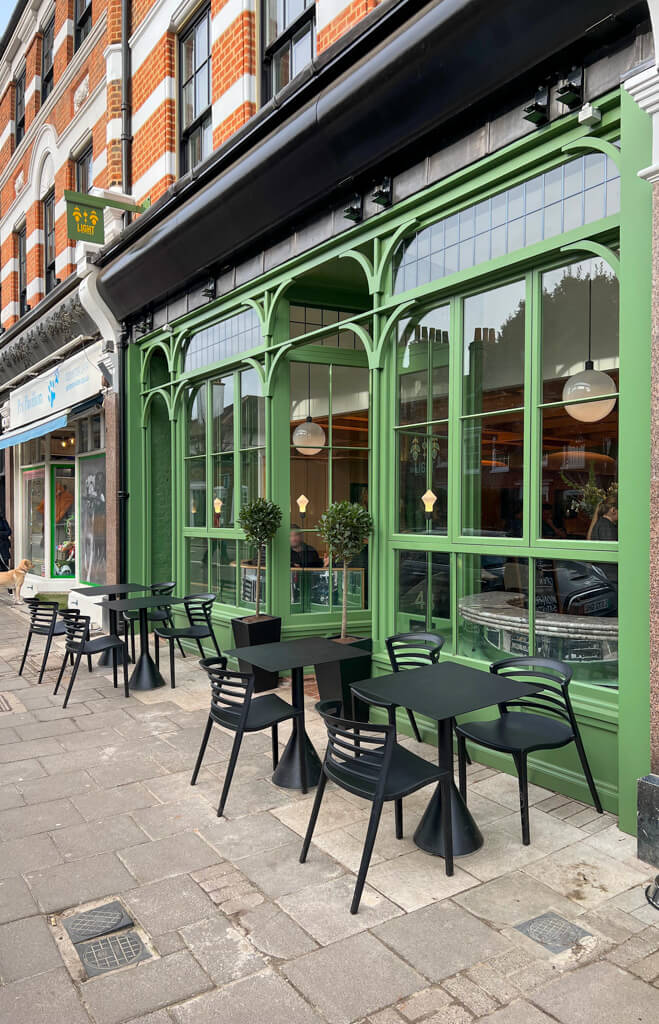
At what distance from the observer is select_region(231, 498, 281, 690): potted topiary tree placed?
6.83m

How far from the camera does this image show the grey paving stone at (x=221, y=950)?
2682mm

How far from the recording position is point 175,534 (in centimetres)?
930

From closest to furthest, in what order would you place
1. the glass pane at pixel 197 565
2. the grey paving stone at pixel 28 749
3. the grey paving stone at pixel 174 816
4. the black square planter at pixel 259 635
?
the grey paving stone at pixel 174 816
the grey paving stone at pixel 28 749
the black square planter at pixel 259 635
the glass pane at pixel 197 565

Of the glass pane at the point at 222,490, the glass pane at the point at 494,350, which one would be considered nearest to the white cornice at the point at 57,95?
the glass pane at the point at 222,490

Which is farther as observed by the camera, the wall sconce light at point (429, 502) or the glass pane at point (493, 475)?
the wall sconce light at point (429, 502)

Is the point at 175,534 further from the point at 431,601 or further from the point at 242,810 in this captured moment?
the point at 242,810

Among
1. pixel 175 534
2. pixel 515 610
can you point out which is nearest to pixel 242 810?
pixel 515 610

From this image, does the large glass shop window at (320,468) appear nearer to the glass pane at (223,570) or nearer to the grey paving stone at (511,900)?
the glass pane at (223,570)

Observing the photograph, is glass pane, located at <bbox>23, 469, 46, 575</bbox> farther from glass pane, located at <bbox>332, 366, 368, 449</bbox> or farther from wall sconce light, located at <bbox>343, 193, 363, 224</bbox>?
wall sconce light, located at <bbox>343, 193, 363, 224</bbox>

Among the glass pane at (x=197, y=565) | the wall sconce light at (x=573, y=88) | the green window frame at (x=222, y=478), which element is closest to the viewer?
the wall sconce light at (x=573, y=88)

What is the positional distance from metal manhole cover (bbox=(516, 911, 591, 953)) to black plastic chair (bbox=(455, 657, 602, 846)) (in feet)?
2.24

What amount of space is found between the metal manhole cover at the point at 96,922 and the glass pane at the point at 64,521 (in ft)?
35.3

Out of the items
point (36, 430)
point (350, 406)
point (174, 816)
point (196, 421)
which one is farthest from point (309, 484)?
point (36, 430)

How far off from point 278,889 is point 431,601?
2.62m
